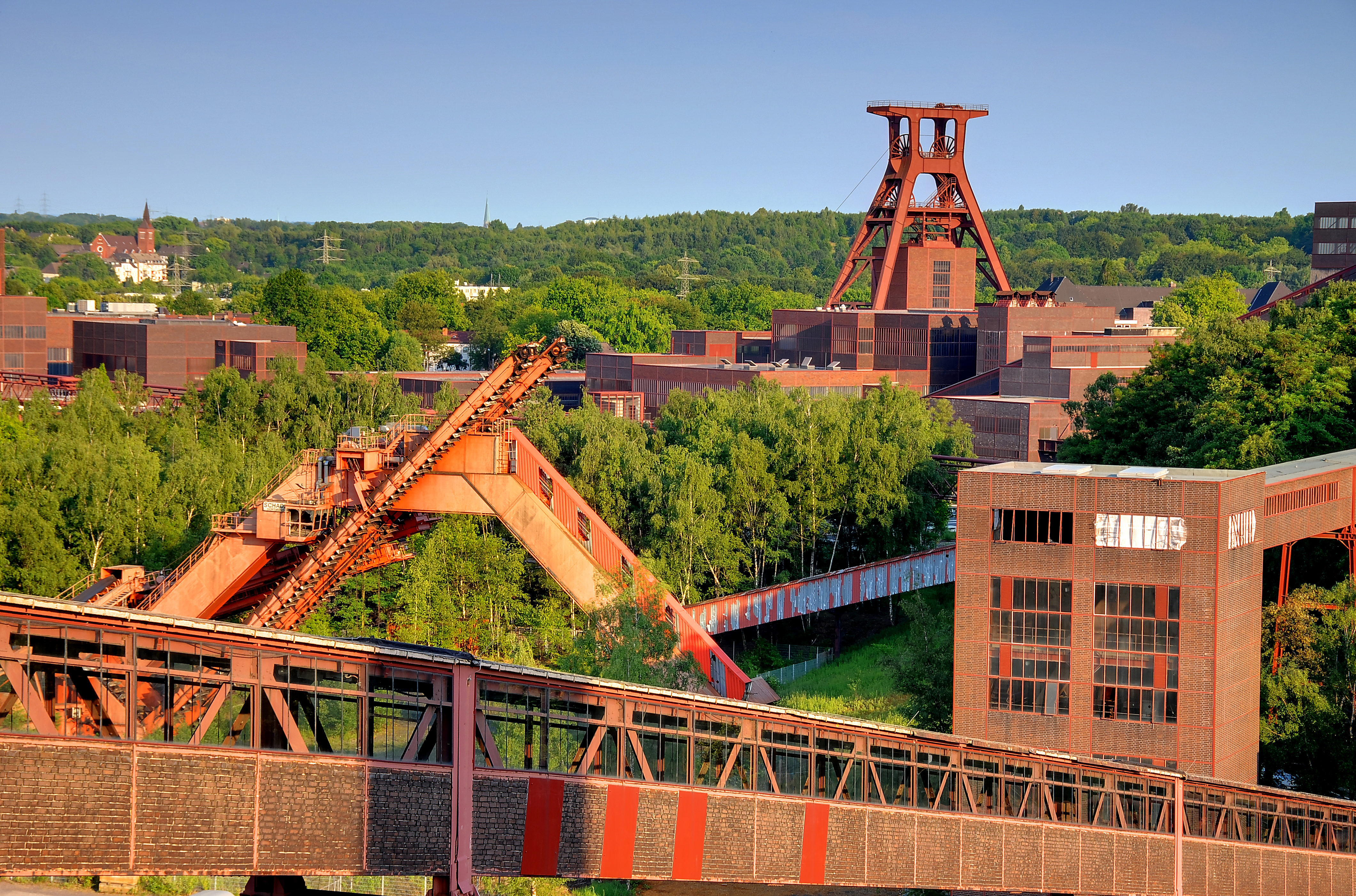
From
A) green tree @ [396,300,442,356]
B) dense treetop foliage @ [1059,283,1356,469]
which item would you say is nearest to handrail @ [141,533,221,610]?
dense treetop foliage @ [1059,283,1356,469]

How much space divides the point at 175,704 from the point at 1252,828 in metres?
22.8

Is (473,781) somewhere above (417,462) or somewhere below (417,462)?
below

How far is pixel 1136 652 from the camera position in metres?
34.4

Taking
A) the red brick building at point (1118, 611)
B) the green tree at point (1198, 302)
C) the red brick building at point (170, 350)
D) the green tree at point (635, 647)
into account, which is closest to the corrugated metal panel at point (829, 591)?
the green tree at point (635, 647)

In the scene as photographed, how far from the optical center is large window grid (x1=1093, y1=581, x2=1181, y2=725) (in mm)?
34062

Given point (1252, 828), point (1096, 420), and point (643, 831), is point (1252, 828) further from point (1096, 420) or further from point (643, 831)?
point (1096, 420)

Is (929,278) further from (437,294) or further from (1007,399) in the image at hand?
(437,294)

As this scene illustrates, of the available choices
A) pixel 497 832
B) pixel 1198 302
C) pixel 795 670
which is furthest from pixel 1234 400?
pixel 1198 302

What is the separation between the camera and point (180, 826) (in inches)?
751

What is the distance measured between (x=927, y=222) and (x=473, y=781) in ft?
299

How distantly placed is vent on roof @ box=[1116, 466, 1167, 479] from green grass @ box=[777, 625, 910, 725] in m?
8.14

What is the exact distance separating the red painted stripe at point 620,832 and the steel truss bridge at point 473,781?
0.11ft

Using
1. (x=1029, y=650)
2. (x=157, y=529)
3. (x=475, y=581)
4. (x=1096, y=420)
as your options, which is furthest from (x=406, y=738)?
(x=1096, y=420)

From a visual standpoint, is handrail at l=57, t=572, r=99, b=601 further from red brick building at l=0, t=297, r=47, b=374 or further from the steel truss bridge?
red brick building at l=0, t=297, r=47, b=374
